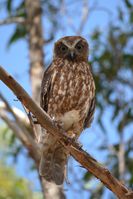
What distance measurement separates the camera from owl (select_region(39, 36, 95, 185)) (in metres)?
4.47

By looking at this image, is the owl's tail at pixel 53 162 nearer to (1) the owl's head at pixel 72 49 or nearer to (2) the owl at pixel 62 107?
(2) the owl at pixel 62 107

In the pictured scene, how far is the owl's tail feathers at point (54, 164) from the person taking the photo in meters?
4.45

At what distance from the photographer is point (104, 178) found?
3.73 meters

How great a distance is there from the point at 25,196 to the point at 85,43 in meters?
1.49

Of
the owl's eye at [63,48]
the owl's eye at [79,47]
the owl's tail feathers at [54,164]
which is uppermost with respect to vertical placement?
the owl's eye at [79,47]

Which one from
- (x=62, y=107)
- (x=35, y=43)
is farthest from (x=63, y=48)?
(x=35, y=43)

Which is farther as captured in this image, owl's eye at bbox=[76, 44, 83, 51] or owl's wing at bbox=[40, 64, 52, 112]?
owl's eye at bbox=[76, 44, 83, 51]

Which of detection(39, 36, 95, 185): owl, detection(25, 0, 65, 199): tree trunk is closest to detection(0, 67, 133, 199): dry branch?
detection(39, 36, 95, 185): owl

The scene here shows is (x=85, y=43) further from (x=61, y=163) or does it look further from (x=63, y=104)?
(x=61, y=163)

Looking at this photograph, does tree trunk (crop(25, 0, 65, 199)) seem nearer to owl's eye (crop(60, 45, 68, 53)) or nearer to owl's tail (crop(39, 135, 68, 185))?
owl's eye (crop(60, 45, 68, 53))

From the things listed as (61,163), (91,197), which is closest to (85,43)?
(61,163)

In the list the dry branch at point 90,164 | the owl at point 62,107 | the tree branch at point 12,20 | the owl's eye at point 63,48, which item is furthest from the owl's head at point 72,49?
the tree branch at point 12,20

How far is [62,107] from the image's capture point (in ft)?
14.8

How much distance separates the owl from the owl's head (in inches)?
9.1
